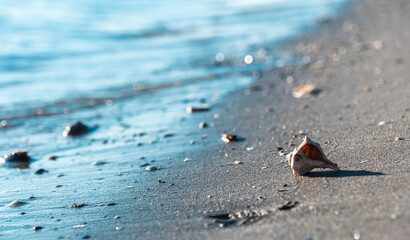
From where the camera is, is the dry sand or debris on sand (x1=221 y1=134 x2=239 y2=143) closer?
the dry sand

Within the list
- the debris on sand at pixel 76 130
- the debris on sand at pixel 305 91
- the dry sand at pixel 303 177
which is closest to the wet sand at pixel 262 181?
the dry sand at pixel 303 177

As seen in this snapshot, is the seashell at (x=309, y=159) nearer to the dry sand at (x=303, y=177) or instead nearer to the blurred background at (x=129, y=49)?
the dry sand at (x=303, y=177)

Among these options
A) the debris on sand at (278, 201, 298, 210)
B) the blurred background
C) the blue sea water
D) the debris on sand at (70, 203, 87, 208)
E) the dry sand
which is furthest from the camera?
the blurred background

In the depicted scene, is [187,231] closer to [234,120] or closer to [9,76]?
[234,120]

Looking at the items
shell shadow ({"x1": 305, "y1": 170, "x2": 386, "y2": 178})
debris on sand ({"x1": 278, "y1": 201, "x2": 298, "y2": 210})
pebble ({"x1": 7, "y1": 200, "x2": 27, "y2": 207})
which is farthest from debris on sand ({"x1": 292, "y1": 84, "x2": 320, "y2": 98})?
pebble ({"x1": 7, "y1": 200, "x2": 27, "y2": 207})

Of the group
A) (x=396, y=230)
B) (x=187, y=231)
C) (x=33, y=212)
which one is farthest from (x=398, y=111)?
(x=33, y=212)

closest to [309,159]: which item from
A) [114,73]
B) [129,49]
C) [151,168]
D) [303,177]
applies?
[303,177]

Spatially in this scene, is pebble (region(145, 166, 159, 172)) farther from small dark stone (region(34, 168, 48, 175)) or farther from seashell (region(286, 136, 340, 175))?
seashell (region(286, 136, 340, 175))
